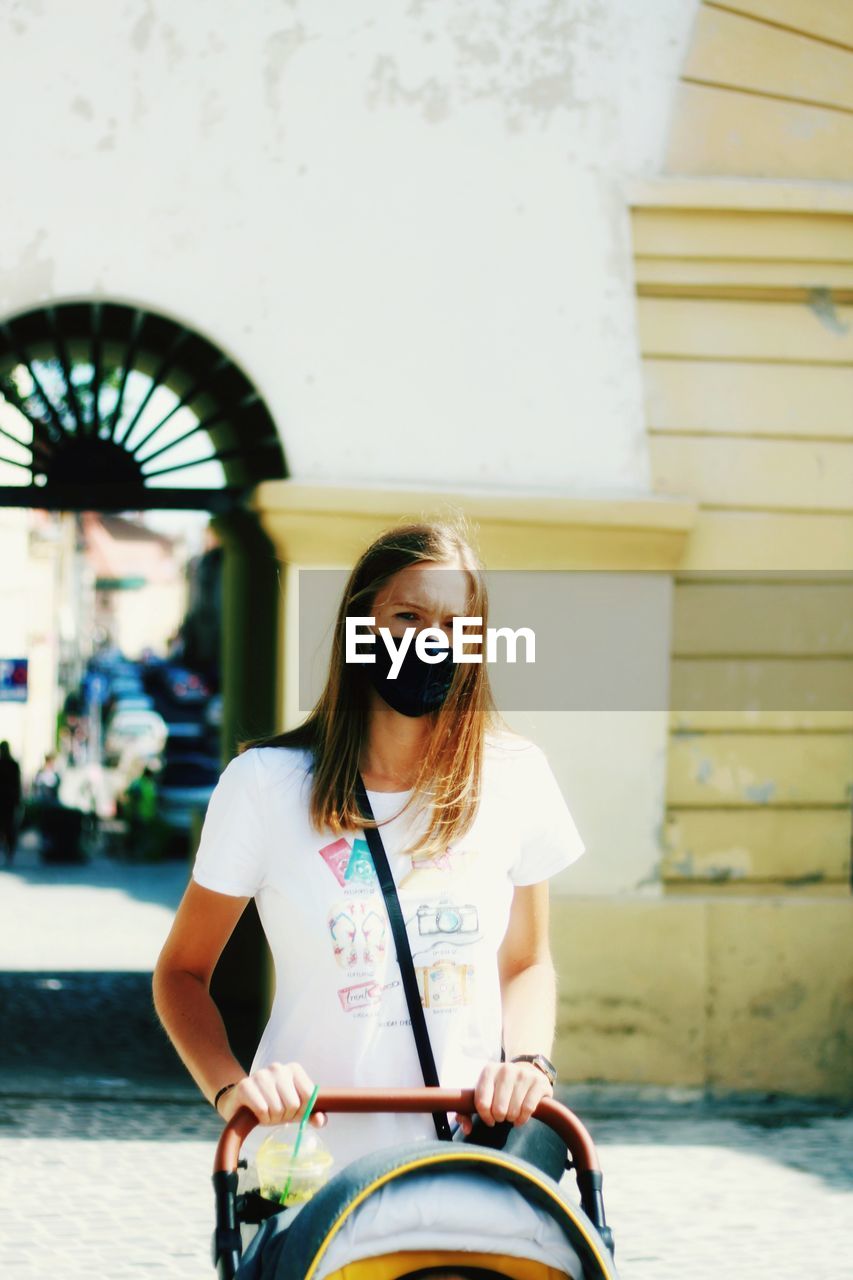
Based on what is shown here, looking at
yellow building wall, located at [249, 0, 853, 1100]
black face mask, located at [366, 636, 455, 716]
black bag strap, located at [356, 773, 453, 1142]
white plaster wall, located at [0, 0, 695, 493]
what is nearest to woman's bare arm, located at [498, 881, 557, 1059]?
black bag strap, located at [356, 773, 453, 1142]

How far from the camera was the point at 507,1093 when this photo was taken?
7.10ft

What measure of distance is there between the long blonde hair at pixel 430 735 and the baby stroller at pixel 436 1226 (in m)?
0.52

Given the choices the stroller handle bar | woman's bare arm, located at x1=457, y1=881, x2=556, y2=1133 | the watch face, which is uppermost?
woman's bare arm, located at x1=457, y1=881, x2=556, y2=1133

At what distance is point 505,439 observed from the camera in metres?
7.26

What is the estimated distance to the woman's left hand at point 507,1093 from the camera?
2160 mm

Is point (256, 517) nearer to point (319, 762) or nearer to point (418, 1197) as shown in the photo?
point (319, 762)

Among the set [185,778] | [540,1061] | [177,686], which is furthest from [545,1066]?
[177,686]

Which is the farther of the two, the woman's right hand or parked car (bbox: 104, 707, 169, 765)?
parked car (bbox: 104, 707, 169, 765)

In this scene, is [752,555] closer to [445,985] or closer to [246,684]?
[246,684]

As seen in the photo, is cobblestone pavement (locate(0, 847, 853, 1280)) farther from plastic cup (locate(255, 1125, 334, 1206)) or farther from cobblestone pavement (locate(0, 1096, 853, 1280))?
plastic cup (locate(255, 1125, 334, 1206))

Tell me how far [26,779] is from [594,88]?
26890mm

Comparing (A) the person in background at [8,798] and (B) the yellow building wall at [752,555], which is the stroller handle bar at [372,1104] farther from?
(A) the person in background at [8,798]

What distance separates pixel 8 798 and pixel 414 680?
61.0 feet

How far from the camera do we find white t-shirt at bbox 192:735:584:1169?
2.32 meters
